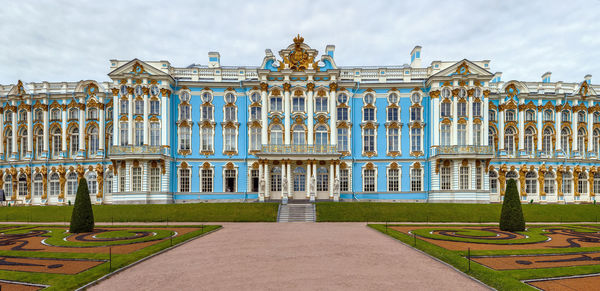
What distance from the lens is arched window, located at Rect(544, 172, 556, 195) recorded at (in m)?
42.5

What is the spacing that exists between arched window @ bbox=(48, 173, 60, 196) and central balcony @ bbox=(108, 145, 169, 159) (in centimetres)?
973

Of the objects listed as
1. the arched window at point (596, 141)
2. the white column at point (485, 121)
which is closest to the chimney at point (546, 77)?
the arched window at point (596, 141)

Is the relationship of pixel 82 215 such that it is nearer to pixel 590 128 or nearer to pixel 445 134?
pixel 445 134

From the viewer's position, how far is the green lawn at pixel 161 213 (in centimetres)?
2961

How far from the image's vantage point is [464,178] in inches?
1513

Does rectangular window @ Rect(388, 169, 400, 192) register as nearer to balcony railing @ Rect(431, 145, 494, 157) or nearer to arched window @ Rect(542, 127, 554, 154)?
balcony railing @ Rect(431, 145, 494, 157)

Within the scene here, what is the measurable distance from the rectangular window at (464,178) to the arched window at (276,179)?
18733 millimetres

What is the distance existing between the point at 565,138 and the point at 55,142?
2334 inches

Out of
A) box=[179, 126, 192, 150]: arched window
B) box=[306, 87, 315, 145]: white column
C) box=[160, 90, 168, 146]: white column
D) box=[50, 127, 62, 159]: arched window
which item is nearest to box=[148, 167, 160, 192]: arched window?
box=[160, 90, 168, 146]: white column

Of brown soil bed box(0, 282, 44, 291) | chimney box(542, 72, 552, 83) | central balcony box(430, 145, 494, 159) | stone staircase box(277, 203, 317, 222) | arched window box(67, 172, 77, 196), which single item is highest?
chimney box(542, 72, 552, 83)

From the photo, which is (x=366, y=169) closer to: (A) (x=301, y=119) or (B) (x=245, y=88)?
(A) (x=301, y=119)

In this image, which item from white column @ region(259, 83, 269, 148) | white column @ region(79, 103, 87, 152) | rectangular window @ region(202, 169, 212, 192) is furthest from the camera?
white column @ region(79, 103, 87, 152)

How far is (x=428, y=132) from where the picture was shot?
40.2m

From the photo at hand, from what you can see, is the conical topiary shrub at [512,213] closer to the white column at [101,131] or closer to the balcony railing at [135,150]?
the balcony railing at [135,150]
